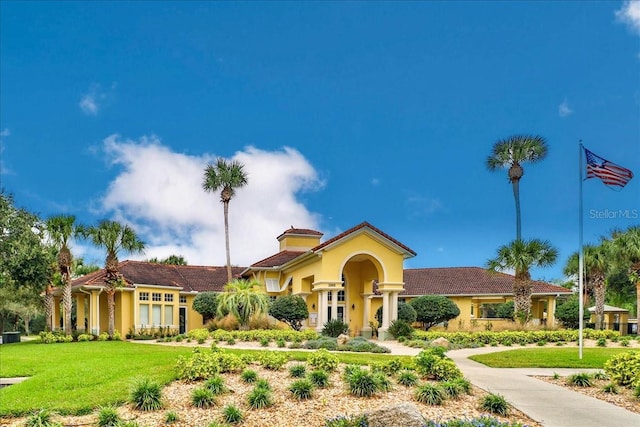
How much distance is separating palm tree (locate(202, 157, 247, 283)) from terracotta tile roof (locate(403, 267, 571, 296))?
548 inches

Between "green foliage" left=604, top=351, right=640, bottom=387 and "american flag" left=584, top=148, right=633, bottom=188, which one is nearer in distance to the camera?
"green foliage" left=604, top=351, right=640, bottom=387

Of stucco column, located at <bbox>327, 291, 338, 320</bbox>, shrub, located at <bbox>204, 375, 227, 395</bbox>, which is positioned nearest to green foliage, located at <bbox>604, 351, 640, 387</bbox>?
shrub, located at <bbox>204, 375, 227, 395</bbox>

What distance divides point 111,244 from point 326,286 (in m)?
12.8

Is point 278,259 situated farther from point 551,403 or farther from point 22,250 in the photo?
point 551,403

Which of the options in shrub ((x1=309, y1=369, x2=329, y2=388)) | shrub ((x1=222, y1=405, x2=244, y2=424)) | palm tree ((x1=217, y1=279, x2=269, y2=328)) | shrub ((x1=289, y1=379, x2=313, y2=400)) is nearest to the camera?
shrub ((x1=222, y1=405, x2=244, y2=424))

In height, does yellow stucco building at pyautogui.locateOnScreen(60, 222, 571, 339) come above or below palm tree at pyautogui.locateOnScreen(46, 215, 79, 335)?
below

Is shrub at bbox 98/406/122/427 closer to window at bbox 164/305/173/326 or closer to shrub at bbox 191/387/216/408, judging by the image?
shrub at bbox 191/387/216/408

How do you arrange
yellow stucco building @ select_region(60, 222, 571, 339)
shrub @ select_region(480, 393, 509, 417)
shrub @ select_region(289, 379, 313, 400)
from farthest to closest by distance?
yellow stucco building @ select_region(60, 222, 571, 339)
shrub @ select_region(289, 379, 313, 400)
shrub @ select_region(480, 393, 509, 417)

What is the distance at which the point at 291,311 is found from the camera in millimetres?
27766

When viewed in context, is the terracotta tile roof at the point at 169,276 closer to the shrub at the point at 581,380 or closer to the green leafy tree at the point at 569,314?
the green leafy tree at the point at 569,314

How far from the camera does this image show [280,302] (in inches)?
1110

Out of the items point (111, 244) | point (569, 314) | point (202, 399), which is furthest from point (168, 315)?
point (569, 314)

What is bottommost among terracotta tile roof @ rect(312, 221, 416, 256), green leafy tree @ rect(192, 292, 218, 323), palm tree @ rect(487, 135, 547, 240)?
green leafy tree @ rect(192, 292, 218, 323)

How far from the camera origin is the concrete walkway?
28.2 feet
